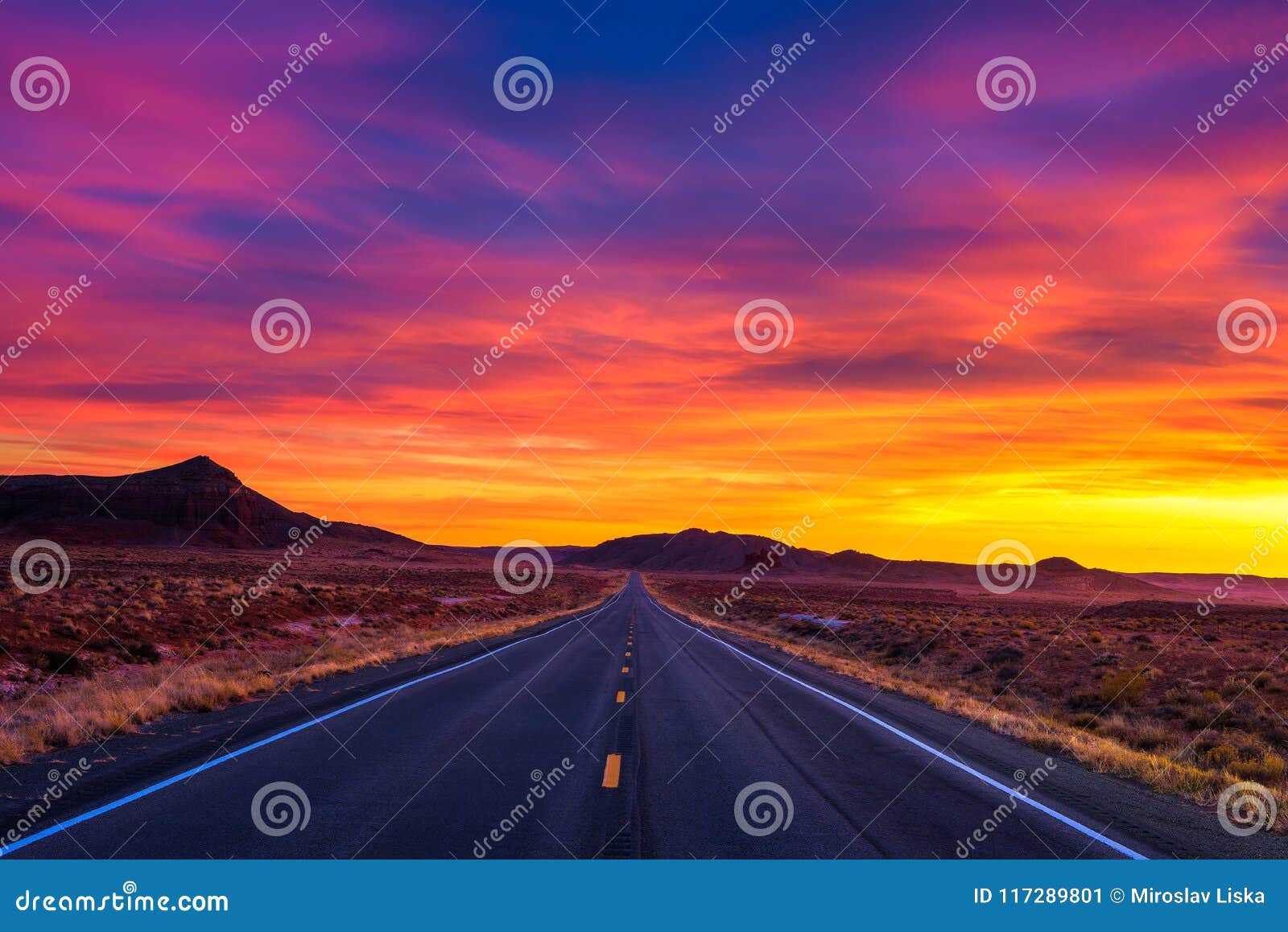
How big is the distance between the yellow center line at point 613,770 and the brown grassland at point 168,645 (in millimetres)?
6248

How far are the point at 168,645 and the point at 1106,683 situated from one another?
23.6 m

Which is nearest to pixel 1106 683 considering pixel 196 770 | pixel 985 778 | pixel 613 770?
pixel 985 778

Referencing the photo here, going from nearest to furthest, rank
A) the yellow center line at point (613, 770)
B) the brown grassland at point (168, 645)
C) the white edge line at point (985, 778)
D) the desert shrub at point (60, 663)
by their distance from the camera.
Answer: the white edge line at point (985, 778)
the yellow center line at point (613, 770)
the brown grassland at point (168, 645)
the desert shrub at point (60, 663)

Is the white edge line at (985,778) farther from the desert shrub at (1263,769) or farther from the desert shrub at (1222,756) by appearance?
the desert shrub at (1222,756)

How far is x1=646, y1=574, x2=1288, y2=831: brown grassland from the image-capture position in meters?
12.3

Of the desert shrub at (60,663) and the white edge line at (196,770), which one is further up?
the white edge line at (196,770)

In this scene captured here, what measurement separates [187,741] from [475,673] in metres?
8.92

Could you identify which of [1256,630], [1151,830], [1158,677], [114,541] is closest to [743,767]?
[1151,830]

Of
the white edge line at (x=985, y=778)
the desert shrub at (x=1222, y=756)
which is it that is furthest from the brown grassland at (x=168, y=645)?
the desert shrub at (x=1222, y=756)

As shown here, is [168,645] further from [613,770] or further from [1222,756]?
[1222,756]

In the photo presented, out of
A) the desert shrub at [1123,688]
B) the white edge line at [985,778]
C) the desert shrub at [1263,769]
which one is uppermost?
the desert shrub at [1123,688]

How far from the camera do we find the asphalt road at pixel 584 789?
6.79 m

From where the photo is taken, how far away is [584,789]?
8.67 metres

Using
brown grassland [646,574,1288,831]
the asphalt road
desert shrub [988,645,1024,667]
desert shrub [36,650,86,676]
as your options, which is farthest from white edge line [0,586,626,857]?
desert shrub [988,645,1024,667]
